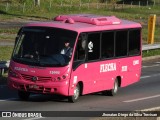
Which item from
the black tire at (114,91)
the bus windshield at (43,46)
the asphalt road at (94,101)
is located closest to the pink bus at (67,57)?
the bus windshield at (43,46)

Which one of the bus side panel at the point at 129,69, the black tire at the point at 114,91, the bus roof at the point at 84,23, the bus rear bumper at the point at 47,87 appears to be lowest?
the black tire at the point at 114,91

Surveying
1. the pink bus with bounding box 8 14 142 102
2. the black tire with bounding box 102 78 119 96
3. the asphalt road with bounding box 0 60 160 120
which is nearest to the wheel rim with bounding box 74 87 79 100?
the pink bus with bounding box 8 14 142 102

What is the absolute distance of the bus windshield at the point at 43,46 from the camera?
57.0ft

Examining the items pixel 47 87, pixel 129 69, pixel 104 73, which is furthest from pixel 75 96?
pixel 129 69

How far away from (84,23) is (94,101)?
2207 millimetres

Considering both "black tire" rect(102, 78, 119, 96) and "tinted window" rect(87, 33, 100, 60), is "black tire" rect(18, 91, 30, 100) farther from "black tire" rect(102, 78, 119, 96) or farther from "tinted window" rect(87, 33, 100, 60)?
"black tire" rect(102, 78, 119, 96)

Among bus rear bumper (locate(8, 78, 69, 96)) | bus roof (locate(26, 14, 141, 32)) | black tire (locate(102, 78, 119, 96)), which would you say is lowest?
black tire (locate(102, 78, 119, 96))

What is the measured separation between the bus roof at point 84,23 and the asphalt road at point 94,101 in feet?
6.60

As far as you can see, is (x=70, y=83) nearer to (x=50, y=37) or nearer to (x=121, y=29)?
(x=50, y=37)

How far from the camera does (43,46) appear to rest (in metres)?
17.6

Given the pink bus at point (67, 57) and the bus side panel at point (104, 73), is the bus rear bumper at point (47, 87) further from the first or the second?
the bus side panel at point (104, 73)

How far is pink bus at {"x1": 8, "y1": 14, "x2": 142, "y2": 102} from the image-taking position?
56.5ft

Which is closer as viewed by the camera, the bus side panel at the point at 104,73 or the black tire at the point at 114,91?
the bus side panel at the point at 104,73

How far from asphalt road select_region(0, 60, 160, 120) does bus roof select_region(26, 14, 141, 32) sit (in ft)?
6.60
